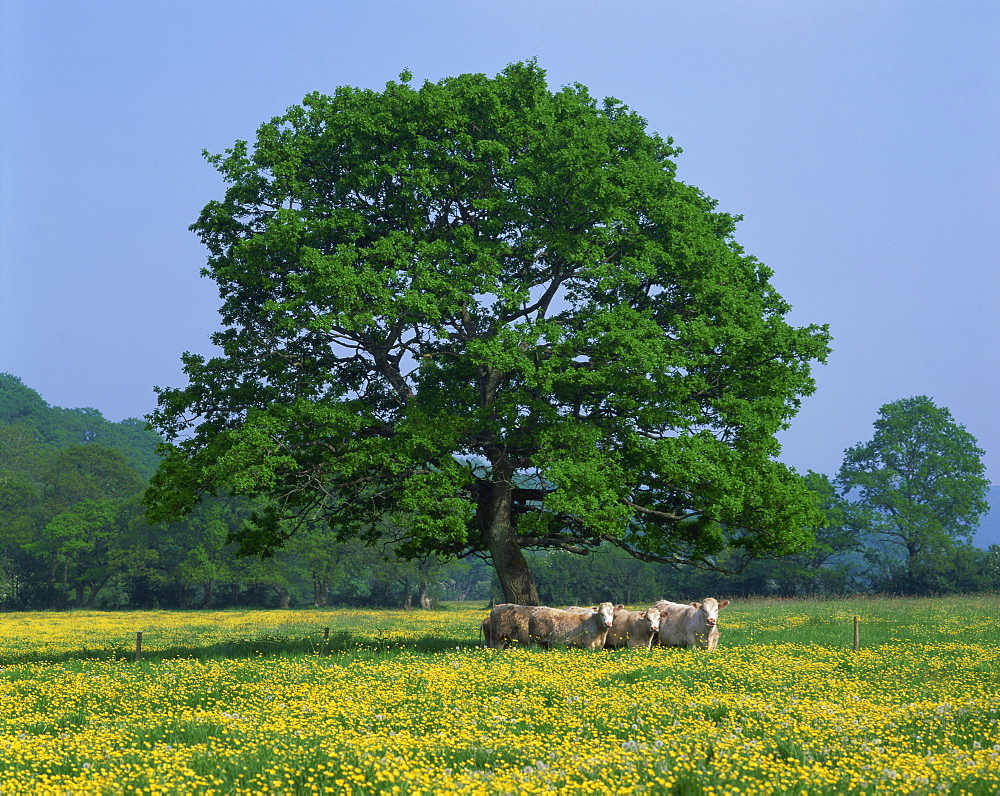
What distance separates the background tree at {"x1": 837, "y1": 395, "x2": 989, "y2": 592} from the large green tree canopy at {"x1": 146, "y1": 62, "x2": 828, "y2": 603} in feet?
178

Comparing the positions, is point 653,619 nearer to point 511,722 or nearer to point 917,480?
point 511,722

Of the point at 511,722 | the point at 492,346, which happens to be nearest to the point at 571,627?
the point at 492,346

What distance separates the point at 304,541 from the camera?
83.6 meters

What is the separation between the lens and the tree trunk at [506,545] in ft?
82.2

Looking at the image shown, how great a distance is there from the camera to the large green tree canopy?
22453 millimetres

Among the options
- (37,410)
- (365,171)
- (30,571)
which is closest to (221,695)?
(365,171)

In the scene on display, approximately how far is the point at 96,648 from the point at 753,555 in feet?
68.3

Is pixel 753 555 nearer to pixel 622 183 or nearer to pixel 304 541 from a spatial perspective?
pixel 622 183

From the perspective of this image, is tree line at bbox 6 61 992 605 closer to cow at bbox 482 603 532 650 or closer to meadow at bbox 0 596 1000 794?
cow at bbox 482 603 532 650

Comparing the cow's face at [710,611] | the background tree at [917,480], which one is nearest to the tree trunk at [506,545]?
the cow's face at [710,611]

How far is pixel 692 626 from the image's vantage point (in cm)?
2462

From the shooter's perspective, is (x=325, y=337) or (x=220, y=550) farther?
(x=220, y=550)

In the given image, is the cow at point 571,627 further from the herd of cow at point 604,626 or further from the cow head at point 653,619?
the cow head at point 653,619

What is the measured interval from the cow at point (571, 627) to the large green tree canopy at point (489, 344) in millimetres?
1415
